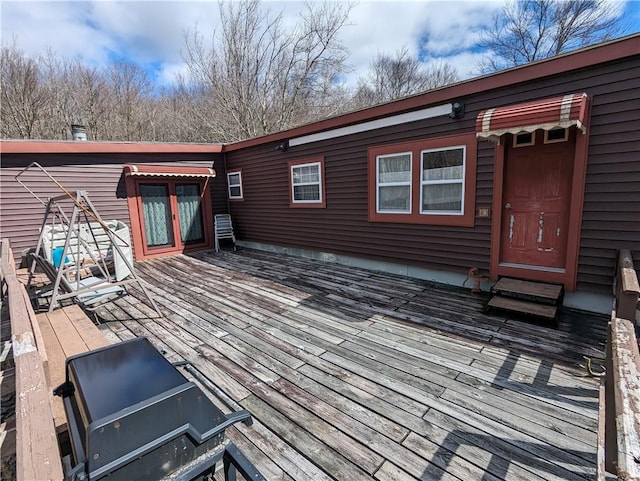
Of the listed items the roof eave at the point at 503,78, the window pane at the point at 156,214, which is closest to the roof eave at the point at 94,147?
the window pane at the point at 156,214

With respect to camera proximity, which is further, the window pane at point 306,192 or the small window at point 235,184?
the small window at point 235,184

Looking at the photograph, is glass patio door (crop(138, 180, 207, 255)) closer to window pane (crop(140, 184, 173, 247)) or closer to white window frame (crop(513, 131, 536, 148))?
window pane (crop(140, 184, 173, 247))

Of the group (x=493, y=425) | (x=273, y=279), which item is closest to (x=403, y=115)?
(x=273, y=279)

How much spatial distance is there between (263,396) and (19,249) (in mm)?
6207

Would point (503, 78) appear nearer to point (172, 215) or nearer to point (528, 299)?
point (528, 299)

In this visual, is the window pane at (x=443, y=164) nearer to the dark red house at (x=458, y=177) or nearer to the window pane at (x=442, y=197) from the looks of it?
the dark red house at (x=458, y=177)

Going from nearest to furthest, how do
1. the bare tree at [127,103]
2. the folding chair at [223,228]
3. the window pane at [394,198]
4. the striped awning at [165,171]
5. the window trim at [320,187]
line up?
1. the window pane at [394,198]
2. the window trim at [320,187]
3. the striped awning at [165,171]
4. the folding chair at [223,228]
5. the bare tree at [127,103]

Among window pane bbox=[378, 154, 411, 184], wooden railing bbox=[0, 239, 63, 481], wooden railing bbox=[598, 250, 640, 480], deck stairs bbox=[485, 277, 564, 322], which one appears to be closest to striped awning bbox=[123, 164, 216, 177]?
window pane bbox=[378, 154, 411, 184]

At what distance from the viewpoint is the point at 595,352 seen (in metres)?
2.75

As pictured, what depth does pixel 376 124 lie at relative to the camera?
5.17 m

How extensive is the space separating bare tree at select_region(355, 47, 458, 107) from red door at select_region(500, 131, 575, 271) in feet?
52.8

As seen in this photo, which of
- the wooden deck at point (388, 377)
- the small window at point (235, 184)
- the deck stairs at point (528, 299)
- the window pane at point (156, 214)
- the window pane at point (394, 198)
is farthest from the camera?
the small window at point (235, 184)

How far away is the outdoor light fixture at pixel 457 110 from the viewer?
4.18 m

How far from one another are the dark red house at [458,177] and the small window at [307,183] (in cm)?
3
